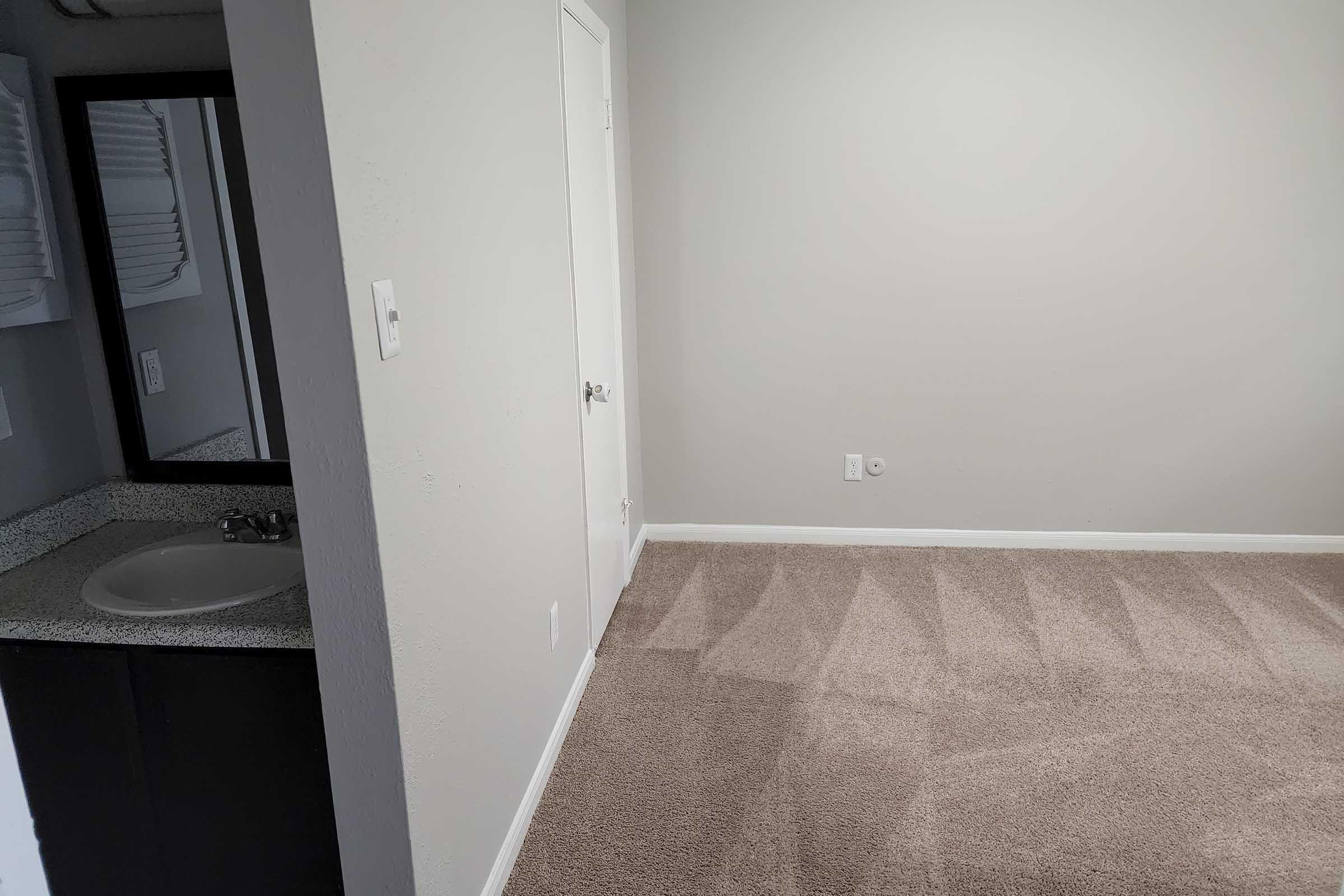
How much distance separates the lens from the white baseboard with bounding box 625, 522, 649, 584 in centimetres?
350

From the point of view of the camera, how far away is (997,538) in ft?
12.3

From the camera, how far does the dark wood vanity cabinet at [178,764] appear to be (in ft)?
5.18

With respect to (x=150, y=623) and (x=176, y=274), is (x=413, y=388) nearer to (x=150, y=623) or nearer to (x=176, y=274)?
(x=150, y=623)

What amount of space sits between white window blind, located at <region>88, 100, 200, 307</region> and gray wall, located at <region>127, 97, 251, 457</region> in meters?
0.02

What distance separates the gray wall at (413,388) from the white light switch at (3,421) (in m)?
0.96

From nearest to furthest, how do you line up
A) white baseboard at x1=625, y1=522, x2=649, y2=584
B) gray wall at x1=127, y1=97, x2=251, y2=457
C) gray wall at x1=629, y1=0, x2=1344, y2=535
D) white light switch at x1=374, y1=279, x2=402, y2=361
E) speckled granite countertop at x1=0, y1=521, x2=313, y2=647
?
white light switch at x1=374, y1=279, x2=402, y2=361 → speckled granite countertop at x1=0, y1=521, x2=313, y2=647 → gray wall at x1=127, y1=97, x2=251, y2=457 → gray wall at x1=629, y1=0, x2=1344, y2=535 → white baseboard at x1=625, y1=522, x2=649, y2=584

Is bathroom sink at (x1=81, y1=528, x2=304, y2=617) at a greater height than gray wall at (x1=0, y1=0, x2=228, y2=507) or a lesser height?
lesser

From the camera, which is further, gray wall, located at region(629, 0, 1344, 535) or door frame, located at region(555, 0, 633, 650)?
gray wall, located at region(629, 0, 1344, 535)

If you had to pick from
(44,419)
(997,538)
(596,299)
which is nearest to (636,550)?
(596,299)

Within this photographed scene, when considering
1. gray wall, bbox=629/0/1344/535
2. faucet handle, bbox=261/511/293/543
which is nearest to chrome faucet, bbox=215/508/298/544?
faucet handle, bbox=261/511/293/543

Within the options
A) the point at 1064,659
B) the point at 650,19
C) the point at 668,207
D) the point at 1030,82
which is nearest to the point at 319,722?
the point at 1064,659

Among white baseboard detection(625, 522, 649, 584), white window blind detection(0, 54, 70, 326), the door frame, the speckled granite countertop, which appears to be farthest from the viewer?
white baseboard detection(625, 522, 649, 584)

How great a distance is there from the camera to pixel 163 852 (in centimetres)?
169

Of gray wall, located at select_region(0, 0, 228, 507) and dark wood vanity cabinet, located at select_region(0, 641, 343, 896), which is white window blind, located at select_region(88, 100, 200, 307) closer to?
gray wall, located at select_region(0, 0, 228, 507)
